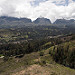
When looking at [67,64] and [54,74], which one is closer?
[54,74]

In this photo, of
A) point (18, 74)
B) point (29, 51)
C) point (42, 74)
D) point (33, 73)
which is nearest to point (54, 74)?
point (42, 74)

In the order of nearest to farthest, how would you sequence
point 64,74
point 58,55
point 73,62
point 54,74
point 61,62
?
1. point 54,74
2. point 64,74
3. point 73,62
4. point 61,62
5. point 58,55

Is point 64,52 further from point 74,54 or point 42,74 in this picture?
point 42,74

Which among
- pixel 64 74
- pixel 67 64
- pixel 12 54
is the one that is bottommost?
pixel 12 54

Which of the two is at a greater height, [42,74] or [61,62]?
[42,74]

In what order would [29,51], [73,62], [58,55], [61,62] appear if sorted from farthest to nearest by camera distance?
[29,51] < [58,55] < [61,62] < [73,62]

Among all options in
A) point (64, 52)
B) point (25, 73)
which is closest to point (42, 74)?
point (25, 73)

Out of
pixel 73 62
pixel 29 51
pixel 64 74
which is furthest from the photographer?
pixel 29 51

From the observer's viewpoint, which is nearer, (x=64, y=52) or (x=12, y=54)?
(x=64, y=52)

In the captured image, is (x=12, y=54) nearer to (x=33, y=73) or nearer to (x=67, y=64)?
(x=67, y=64)
